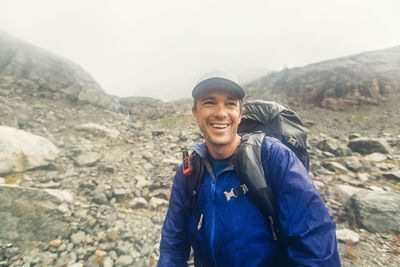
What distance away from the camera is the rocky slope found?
3.17 meters

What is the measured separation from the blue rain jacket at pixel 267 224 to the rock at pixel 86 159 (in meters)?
5.52

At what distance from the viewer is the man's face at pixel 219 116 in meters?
1.92

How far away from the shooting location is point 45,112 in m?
9.78

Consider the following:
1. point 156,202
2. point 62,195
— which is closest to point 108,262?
point 156,202

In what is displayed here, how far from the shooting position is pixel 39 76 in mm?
12977

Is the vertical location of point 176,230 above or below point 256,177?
below

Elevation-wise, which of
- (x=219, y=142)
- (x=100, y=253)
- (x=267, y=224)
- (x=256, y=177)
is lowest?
(x=100, y=253)

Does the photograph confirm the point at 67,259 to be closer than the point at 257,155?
No

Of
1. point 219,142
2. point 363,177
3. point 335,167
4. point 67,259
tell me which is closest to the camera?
point 219,142

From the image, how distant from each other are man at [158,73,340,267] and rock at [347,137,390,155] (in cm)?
907

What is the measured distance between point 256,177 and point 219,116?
83 centimetres

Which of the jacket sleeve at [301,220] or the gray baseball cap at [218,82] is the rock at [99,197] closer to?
the gray baseball cap at [218,82]

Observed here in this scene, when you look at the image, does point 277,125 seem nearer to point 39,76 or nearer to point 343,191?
point 343,191

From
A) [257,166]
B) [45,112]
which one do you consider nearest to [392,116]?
[257,166]
